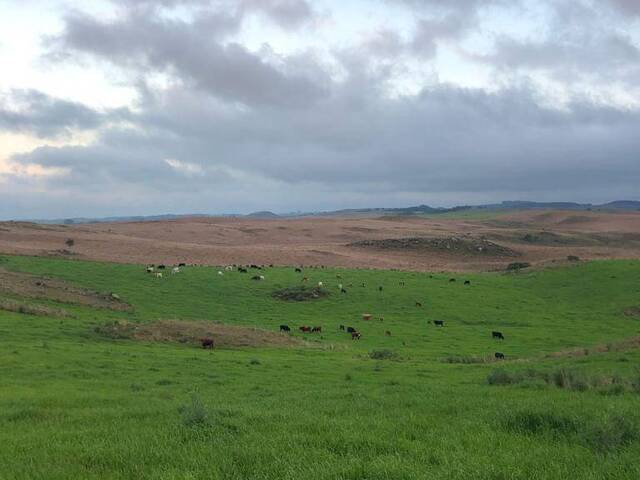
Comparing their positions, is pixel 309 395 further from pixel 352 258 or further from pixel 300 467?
pixel 352 258

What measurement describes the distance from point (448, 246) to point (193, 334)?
72729mm

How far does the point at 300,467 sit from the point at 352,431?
6.86ft

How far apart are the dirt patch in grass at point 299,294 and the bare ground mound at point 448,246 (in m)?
48.6

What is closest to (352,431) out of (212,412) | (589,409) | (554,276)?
(212,412)

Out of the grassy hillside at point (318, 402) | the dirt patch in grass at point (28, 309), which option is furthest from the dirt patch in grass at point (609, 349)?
the dirt patch in grass at point (28, 309)

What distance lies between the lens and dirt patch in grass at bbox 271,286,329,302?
50.4m

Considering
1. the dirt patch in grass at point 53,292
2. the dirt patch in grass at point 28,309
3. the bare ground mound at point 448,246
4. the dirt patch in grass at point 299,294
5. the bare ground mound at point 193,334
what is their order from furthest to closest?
the bare ground mound at point 448,246
the dirt patch in grass at point 299,294
the dirt patch in grass at point 53,292
the dirt patch in grass at point 28,309
the bare ground mound at point 193,334

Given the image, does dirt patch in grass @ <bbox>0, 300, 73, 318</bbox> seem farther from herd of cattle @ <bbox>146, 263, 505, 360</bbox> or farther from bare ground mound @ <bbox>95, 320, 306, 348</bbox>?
herd of cattle @ <bbox>146, 263, 505, 360</bbox>

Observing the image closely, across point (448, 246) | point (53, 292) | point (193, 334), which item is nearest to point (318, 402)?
point (193, 334)

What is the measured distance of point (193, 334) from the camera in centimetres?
3030

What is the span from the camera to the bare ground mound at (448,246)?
316ft

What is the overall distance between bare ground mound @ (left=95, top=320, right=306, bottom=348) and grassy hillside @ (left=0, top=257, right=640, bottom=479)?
0.99 meters

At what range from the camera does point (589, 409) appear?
11641mm

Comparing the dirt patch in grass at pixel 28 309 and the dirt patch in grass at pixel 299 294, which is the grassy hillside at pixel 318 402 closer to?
the dirt patch in grass at pixel 28 309
